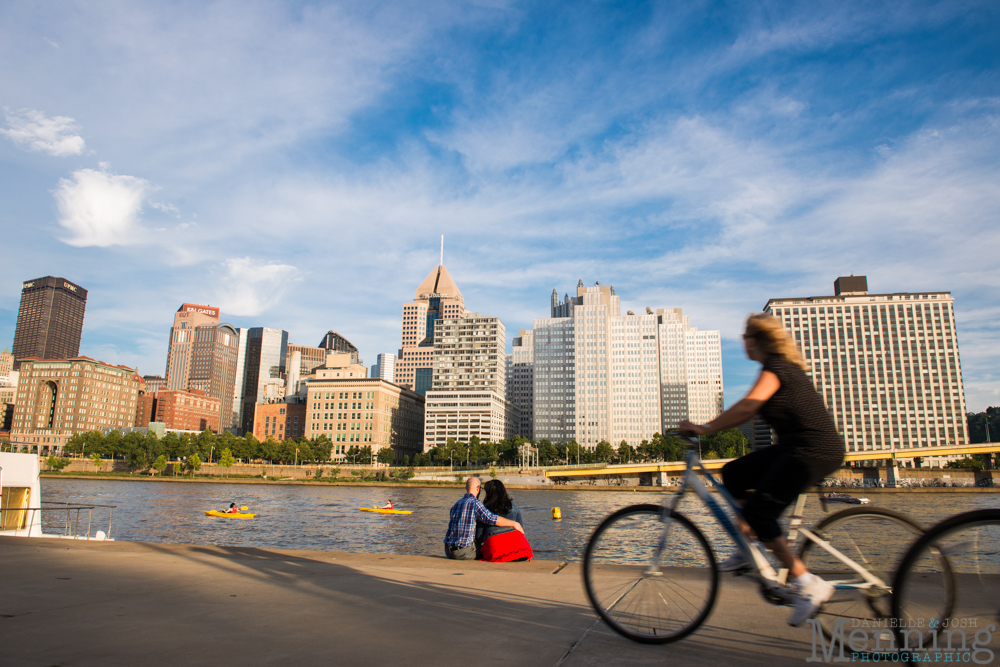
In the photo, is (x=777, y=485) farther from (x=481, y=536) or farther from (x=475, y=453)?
(x=475, y=453)

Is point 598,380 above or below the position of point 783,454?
above

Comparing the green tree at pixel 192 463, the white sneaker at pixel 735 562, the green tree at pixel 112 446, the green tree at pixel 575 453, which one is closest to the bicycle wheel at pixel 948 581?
the white sneaker at pixel 735 562

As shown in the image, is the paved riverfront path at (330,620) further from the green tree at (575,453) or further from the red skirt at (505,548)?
the green tree at (575,453)

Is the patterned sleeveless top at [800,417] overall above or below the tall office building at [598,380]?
below

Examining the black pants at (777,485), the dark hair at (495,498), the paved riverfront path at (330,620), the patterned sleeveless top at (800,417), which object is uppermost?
the patterned sleeveless top at (800,417)

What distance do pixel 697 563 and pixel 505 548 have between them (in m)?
6.28

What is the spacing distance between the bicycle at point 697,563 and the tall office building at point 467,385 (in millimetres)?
169347

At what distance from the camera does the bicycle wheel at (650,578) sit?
4324mm

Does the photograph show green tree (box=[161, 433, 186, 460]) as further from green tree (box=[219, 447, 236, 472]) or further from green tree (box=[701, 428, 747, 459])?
green tree (box=[701, 428, 747, 459])

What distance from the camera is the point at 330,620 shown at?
4887 mm

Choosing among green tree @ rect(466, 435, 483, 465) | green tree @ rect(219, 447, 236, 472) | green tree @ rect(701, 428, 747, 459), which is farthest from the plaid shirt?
green tree @ rect(219, 447, 236, 472)

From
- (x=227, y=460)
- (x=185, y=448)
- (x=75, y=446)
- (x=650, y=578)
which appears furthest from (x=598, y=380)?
(x=650, y=578)

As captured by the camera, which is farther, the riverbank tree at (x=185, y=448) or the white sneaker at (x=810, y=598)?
the riverbank tree at (x=185, y=448)

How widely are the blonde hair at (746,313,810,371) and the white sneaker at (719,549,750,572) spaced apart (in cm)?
140
